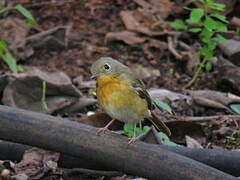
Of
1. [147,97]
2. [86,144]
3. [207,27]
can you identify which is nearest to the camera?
[86,144]

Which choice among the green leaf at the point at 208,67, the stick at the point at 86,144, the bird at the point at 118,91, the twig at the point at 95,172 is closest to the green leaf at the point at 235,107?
the green leaf at the point at 208,67

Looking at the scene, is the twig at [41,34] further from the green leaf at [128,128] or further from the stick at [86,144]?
the stick at [86,144]

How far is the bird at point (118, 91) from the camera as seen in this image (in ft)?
13.6

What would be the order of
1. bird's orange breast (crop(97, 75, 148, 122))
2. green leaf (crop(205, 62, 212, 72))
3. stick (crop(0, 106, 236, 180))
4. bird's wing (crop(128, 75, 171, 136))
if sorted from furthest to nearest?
green leaf (crop(205, 62, 212, 72)) → bird's wing (crop(128, 75, 171, 136)) → bird's orange breast (crop(97, 75, 148, 122)) → stick (crop(0, 106, 236, 180))

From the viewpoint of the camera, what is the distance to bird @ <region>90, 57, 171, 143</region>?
4.14 meters

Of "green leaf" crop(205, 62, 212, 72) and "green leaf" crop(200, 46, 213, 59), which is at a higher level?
"green leaf" crop(200, 46, 213, 59)

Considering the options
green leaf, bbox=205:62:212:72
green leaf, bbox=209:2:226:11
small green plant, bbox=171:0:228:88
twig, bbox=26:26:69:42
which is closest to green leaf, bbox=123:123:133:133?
small green plant, bbox=171:0:228:88

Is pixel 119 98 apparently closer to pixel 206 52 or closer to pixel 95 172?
pixel 95 172

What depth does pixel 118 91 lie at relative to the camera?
416cm

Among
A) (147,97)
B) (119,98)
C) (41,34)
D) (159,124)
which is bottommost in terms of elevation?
(41,34)

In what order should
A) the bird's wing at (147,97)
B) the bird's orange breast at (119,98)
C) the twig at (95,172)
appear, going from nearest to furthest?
the twig at (95,172) < the bird's orange breast at (119,98) < the bird's wing at (147,97)

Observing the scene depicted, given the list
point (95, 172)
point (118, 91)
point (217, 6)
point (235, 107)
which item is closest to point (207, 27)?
point (217, 6)

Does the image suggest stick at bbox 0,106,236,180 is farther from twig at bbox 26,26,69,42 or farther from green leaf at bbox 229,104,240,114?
twig at bbox 26,26,69,42

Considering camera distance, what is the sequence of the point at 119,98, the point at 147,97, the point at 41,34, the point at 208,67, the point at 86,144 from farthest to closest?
the point at 41,34 → the point at 208,67 → the point at 147,97 → the point at 119,98 → the point at 86,144
